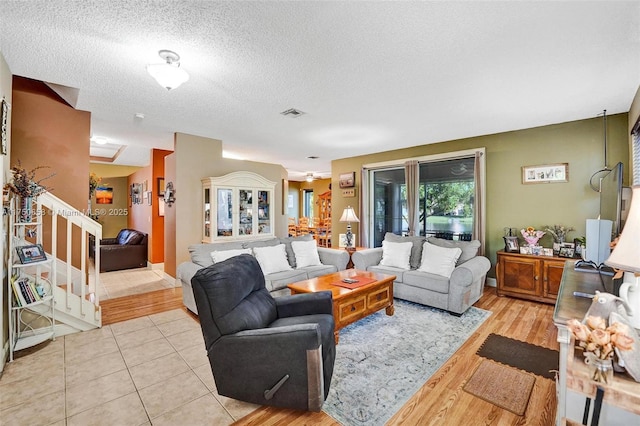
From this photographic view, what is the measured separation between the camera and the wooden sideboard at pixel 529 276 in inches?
149

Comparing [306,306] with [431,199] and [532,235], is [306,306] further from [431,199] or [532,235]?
[431,199]

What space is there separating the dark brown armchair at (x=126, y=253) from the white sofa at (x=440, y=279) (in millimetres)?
4805

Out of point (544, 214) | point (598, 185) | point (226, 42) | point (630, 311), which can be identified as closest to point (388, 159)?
point (544, 214)

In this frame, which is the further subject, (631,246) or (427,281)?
(427,281)

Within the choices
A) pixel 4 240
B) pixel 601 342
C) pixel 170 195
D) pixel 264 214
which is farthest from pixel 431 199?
pixel 4 240

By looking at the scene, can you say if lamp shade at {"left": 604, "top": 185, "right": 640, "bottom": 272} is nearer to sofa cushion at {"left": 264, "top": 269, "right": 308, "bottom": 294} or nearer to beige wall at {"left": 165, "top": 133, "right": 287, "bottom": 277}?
sofa cushion at {"left": 264, "top": 269, "right": 308, "bottom": 294}

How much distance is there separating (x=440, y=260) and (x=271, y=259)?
7.43ft

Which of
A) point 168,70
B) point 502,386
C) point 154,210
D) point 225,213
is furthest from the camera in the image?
point 154,210

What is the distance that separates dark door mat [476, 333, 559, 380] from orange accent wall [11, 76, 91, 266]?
5093mm

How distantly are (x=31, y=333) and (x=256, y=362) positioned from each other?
2.61 meters

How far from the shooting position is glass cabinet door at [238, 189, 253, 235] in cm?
508

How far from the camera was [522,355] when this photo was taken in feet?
8.30

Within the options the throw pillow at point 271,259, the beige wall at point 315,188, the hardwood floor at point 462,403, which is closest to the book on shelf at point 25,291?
the throw pillow at point 271,259

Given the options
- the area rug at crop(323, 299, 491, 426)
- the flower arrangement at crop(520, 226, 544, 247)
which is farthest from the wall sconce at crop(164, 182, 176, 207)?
the flower arrangement at crop(520, 226, 544, 247)
